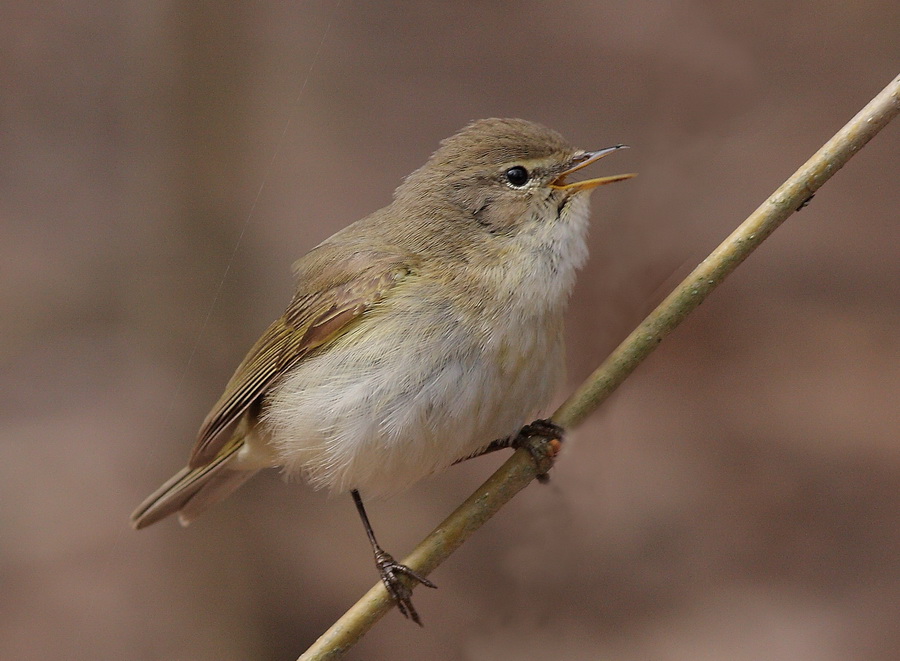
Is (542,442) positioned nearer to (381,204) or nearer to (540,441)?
(540,441)

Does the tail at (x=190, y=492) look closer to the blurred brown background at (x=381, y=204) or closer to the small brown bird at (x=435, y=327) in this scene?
the small brown bird at (x=435, y=327)

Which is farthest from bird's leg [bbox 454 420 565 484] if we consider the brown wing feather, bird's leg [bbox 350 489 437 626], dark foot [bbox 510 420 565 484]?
the brown wing feather

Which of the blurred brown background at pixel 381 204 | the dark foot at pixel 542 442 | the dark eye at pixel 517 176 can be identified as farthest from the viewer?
the blurred brown background at pixel 381 204

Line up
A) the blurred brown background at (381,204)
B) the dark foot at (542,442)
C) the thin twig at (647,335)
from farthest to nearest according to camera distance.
Result: the blurred brown background at (381,204)
the dark foot at (542,442)
the thin twig at (647,335)

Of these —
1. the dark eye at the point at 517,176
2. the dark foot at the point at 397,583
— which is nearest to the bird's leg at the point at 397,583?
the dark foot at the point at 397,583

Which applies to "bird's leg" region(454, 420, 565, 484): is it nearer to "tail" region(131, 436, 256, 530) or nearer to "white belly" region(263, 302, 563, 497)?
"white belly" region(263, 302, 563, 497)

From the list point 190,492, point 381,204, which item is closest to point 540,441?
point 190,492
